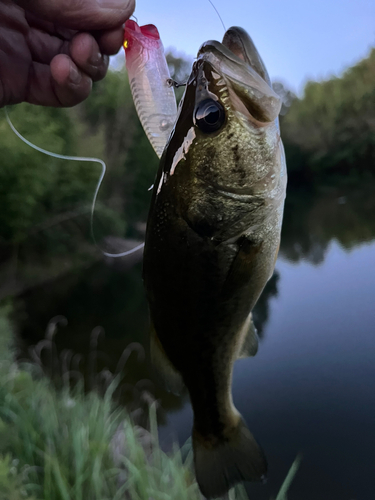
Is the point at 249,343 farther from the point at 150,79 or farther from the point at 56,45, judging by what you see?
the point at 56,45

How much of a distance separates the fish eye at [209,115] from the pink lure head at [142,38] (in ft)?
1.36

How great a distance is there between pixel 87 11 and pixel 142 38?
0.86 feet

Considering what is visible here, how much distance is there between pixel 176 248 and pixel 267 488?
212 inches

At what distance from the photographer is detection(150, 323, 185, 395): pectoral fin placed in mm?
1333

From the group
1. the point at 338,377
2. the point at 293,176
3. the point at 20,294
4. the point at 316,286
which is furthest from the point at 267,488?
the point at 293,176

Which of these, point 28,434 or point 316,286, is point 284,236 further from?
point 28,434

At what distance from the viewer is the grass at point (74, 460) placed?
236cm

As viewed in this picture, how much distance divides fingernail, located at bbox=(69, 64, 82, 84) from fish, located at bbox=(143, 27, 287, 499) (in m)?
0.82

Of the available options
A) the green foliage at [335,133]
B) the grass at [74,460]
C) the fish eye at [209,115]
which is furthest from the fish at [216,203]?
the green foliage at [335,133]

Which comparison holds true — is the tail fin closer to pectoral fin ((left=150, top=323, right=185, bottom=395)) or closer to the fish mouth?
pectoral fin ((left=150, top=323, right=185, bottom=395))

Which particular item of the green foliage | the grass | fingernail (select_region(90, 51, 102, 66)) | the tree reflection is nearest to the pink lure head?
fingernail (select_region(90, 51, 102, 66))

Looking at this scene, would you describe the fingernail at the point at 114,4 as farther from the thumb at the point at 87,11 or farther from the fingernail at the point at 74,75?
the fingernail at the point at 74,75

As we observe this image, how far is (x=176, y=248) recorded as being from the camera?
1.12 metres

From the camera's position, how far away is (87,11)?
1.38 m
